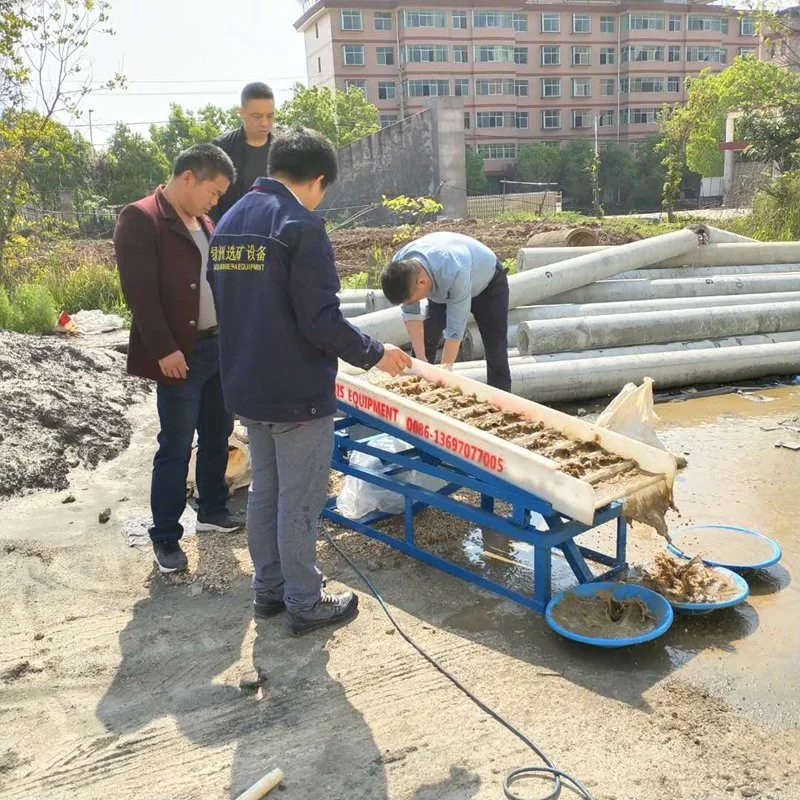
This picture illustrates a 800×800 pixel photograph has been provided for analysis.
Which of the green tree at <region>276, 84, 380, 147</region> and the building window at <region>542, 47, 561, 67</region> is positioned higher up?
the building window at <region>542, 47, 561, 67</region>

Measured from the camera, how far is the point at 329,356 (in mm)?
2990

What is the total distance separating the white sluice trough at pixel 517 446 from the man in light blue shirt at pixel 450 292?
51 cm

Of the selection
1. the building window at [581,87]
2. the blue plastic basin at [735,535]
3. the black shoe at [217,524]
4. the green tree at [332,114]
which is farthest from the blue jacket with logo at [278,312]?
the building window at [581,87]

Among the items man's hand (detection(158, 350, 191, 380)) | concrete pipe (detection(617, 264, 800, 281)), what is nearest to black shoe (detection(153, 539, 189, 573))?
man's hand (detection(158, 350, 191, 380))

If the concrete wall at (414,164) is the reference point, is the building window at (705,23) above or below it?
above

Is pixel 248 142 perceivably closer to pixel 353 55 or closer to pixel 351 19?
pixel 353 55

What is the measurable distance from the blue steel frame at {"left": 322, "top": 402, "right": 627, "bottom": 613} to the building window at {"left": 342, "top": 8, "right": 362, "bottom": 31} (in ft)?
181

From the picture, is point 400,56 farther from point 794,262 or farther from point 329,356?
point 329,356

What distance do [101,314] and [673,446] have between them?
833 centimetres

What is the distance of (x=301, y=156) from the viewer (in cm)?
285

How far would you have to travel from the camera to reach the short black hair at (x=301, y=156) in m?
2.85

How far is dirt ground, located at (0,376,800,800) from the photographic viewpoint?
7.72 feet

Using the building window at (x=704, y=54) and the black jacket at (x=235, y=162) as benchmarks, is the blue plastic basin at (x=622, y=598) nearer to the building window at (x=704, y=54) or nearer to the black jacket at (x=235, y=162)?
the black jacket at (x=235, y=162)

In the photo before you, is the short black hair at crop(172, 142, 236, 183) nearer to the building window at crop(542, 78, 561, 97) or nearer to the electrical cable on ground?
the electrical cable on ground
